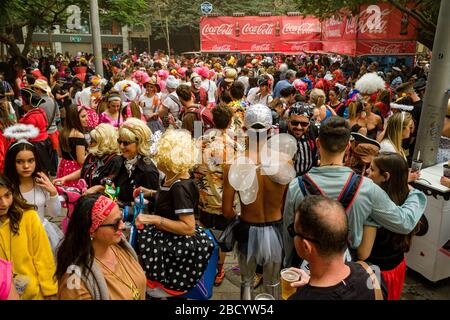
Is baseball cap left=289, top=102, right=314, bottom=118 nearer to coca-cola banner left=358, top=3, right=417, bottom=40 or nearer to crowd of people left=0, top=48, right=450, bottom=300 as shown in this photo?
crowd of people left=0, top=48, right=450, bottom=300

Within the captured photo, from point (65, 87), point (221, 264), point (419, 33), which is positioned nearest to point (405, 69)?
point (419, 33)

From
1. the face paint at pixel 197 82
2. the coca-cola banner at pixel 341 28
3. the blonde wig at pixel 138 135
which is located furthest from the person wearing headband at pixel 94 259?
the coca-cola banner at pixel 341 28

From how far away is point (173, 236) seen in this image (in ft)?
9.94

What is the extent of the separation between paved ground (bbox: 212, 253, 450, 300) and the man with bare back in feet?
2.51

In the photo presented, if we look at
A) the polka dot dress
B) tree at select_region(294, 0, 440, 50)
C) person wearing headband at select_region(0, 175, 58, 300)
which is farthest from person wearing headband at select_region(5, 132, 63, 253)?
Result: tree at select_region(294, 0, 440, 50)

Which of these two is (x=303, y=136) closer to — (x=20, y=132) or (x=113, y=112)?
(x=20, y=132)

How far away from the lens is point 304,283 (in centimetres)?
212

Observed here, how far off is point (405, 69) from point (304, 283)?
14.5 m

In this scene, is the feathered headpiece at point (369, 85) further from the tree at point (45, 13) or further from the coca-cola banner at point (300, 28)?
the coca-cola banner at point (300, 28)

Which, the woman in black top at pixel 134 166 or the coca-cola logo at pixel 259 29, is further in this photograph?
the coca-cola logo at pixel 259 29

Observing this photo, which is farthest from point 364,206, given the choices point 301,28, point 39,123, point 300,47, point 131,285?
point 301,28

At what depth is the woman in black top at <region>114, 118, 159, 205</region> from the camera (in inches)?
152

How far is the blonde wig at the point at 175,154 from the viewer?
301 cm

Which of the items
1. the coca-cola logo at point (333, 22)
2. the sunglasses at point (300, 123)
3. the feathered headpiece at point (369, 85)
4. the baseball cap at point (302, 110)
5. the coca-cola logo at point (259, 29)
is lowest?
the sunglasses at point (300, 123)
